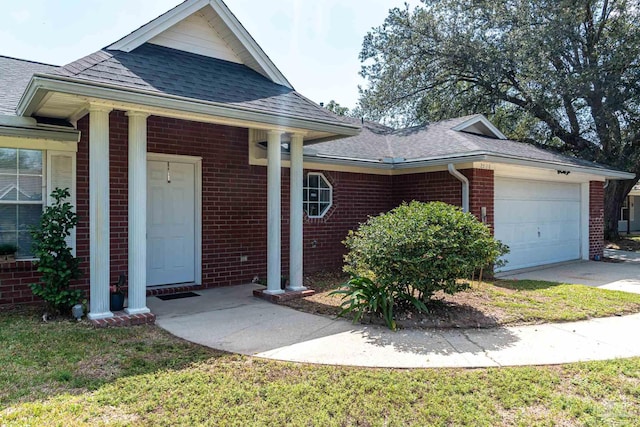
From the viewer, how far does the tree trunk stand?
1914cm

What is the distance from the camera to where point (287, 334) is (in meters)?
5.43

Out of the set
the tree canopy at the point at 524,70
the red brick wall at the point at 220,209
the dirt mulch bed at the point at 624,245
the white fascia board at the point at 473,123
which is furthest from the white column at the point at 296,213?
the dirt mulch bed at the point at 624,245

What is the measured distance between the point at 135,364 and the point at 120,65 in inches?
160

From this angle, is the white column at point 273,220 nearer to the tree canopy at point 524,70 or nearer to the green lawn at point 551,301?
the green lawn at point 551,301

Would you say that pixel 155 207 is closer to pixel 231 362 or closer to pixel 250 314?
pixel 250 314

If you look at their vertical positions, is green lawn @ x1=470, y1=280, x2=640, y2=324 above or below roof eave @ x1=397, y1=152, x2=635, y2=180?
below

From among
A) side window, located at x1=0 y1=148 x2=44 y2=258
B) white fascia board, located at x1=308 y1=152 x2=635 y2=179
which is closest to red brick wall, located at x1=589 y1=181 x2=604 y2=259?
white fascia board, located at x1=308 y1=152 x2=635 y2=179

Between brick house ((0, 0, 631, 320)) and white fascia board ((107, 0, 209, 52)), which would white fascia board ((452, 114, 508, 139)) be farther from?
white fascia board ((107, 0, 209, 52))

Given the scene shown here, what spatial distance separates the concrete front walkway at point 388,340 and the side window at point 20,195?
234 centimetres

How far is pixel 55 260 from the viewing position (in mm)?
5805

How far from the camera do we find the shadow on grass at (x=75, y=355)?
3768 mm

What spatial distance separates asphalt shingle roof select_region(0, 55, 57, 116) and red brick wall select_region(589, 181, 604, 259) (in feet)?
45.1

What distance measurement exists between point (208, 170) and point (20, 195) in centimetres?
300

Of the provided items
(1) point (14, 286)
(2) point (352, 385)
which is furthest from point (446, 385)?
(1) point (14, 286)
